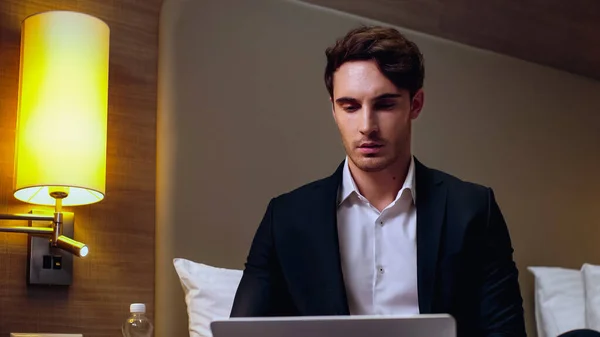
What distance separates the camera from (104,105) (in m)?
2.08

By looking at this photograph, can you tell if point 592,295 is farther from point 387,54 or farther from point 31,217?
point 31,217

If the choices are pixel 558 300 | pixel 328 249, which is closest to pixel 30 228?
pixel 328 249

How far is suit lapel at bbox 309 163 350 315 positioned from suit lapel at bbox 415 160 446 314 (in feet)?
0.55

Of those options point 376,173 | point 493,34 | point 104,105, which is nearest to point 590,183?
point 493,34

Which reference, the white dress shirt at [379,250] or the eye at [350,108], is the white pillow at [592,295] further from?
the eye at [350,108]

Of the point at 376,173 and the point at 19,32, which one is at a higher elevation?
the point at 19,32

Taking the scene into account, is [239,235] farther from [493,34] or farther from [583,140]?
[583,140]

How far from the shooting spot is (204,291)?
2.10m

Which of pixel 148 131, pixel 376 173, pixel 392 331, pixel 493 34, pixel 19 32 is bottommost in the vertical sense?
pixel 392 331

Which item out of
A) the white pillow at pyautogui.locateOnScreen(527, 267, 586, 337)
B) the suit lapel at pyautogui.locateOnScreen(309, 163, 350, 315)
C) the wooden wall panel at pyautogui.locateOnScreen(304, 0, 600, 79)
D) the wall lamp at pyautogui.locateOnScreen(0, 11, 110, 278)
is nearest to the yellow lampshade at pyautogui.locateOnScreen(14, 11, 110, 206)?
the wall lamp at pyautogui.locateOnScreen(0, 11, 110, 278)

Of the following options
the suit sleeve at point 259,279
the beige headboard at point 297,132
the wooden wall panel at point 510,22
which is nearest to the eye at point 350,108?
the suit sleeve at point 259,279

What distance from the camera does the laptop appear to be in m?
1.19

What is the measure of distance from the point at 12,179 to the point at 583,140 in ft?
6.64

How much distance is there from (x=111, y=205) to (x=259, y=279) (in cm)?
46
